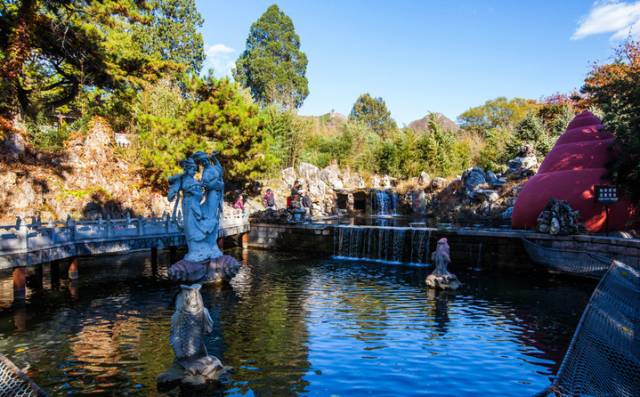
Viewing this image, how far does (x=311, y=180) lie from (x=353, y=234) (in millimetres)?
21830

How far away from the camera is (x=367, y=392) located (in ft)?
25.7

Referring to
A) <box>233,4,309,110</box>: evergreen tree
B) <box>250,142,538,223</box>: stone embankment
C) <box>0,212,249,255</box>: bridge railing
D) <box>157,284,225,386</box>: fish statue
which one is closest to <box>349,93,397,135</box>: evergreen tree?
<box>233,4,309,110</box>: evergreen tree

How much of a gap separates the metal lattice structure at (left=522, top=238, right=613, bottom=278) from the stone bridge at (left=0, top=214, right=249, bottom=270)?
15.0m

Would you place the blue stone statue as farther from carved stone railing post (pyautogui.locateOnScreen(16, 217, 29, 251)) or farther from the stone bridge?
carved stone railing post (pyautogui.locateOnScreen(16, 217, 29, 251))

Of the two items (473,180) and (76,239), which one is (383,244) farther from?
(473,180)

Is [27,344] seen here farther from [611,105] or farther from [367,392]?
[611,105]

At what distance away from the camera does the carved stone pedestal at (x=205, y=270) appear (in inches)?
634

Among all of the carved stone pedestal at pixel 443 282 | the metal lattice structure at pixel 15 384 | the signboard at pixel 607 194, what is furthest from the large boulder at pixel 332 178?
the metal lattice structure at pixel 15 384

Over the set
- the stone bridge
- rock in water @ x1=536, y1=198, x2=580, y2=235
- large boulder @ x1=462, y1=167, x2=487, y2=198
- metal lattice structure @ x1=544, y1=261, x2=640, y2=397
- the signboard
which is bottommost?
metal lattice structure @ x1=544, y1=261, x2=640, y2=397

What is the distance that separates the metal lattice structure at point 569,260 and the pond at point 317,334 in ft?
2.00

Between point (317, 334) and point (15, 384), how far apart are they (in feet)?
22.6

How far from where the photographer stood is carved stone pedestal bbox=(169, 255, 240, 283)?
52.8ft

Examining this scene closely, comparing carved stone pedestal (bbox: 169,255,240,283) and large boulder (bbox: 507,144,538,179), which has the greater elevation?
large boulder (bbox: 507,144,538,179)

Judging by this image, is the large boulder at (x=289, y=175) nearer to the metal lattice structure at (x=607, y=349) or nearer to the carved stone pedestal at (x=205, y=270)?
the carved stone pedestal at (x=205, y=270)
